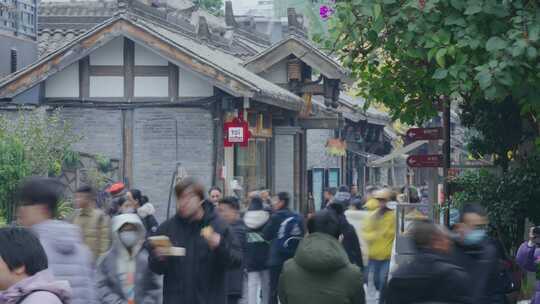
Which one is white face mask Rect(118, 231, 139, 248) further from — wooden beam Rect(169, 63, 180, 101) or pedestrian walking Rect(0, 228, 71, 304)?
wooden beam Rect(169, 63, 180, 101)

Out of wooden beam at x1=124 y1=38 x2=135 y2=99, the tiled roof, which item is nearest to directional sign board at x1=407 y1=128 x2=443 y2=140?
wooden beam at x1=124 y1=38 x2=135 y2=99

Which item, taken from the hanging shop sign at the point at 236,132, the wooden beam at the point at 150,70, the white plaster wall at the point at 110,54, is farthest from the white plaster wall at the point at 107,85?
the hanging shop sign at the point at 236,132

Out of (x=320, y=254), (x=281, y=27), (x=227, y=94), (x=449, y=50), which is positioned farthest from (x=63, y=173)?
(x=281, y=27)

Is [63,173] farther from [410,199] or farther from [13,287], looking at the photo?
[13,287]

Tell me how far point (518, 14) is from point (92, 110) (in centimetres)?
1266

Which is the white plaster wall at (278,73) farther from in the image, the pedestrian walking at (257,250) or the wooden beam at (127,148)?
the pedestrian walking at (257,250)

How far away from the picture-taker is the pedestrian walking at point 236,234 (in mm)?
12250

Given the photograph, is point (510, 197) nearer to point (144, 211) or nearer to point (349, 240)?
point (349, 240)

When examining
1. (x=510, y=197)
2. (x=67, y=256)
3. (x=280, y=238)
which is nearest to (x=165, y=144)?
(x=510, y=197)

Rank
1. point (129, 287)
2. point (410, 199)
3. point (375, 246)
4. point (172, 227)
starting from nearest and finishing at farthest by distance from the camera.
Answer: point (172, 227) → point (129, 287) → point (375, 246) → point (410, 199)

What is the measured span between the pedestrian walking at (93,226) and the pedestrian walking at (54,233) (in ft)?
8.30

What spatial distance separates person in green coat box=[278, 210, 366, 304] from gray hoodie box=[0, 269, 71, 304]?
2.93 meters

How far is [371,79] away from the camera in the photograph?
49.7 feet

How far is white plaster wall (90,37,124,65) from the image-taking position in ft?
70.4
